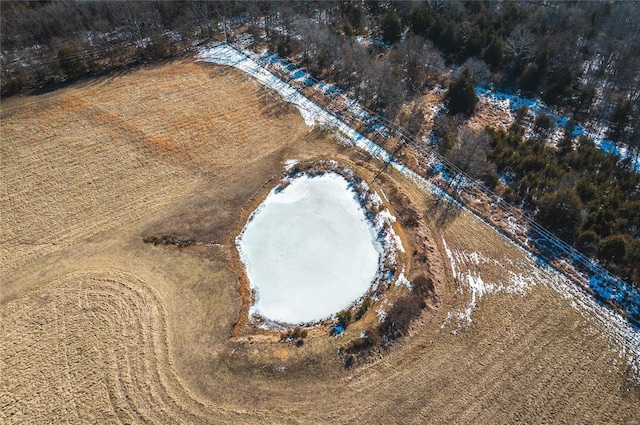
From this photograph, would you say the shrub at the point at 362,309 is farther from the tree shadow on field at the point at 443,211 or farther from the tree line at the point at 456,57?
the tree line at the point at 456,57

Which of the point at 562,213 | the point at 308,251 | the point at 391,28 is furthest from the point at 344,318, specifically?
the point at 391,28

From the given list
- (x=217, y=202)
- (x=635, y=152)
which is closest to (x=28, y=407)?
(x=217, y=202)

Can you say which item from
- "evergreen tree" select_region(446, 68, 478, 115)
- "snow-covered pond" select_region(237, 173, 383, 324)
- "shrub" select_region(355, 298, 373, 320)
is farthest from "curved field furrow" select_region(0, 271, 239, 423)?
"evergreen tree" select_region(446, 68, 478, 115)

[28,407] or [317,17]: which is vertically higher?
[317,17]

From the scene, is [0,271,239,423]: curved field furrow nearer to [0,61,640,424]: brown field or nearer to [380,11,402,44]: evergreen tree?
[0,61,640,424]: brown field

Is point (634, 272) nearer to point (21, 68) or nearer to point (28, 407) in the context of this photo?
point (28, 407)
